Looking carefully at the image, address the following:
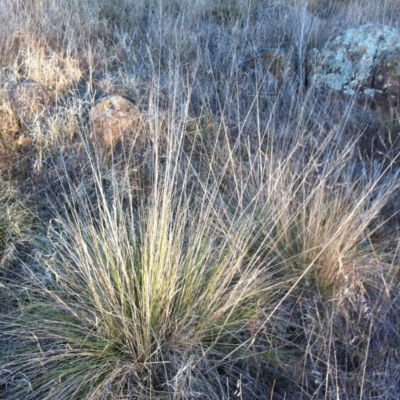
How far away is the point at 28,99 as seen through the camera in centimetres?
299

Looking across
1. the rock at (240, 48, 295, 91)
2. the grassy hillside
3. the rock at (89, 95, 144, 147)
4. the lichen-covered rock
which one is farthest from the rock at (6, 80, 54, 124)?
the lichen-covered rock

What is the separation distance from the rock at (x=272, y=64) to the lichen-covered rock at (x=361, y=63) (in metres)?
0.17

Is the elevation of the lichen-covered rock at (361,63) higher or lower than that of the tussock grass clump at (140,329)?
higher

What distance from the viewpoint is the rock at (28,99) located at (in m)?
2.91

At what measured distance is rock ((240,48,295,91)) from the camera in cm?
342

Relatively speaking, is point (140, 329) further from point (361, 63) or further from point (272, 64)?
point (361, 63)

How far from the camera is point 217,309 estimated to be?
5.81ft

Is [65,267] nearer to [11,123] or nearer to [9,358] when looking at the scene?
[9,358]

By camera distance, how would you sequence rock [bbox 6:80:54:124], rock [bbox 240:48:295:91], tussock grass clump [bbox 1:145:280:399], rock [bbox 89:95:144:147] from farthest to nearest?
rock [bbox 240:48:295:91] → rock [bbox 6:80:54:124] → rock [bbox 89:95:144:147] → tussock grass clump [bbox 1:145:280:399]

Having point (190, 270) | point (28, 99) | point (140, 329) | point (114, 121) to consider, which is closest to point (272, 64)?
point (114, 121)

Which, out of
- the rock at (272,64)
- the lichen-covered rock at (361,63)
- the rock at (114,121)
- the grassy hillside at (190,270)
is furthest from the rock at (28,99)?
the lichen-covered rock at (361,63)

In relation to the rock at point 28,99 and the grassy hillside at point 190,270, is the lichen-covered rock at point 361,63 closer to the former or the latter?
the grassy hillside at point 190,270

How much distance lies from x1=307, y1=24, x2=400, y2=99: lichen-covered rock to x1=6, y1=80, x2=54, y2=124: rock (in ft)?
5.78

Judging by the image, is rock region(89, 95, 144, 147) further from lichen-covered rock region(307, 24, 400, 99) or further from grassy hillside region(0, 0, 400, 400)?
lichen-covered rock region(307, 24, 400, 99)
